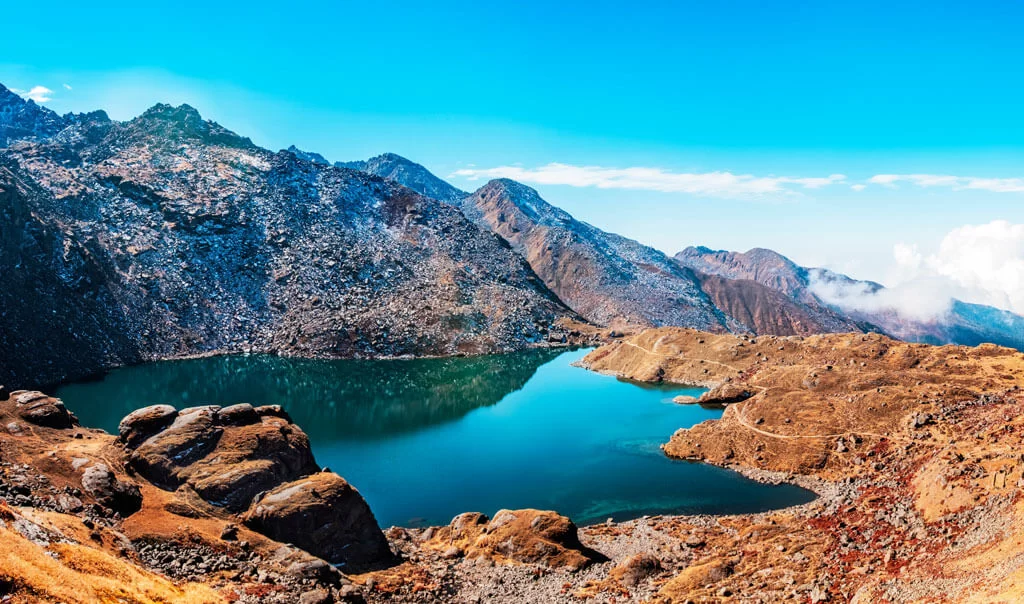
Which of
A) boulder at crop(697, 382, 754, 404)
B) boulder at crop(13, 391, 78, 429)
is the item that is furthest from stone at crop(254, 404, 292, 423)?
boulder at crop(697, 382, 754, 404)

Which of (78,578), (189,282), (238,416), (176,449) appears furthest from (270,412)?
(189,282)

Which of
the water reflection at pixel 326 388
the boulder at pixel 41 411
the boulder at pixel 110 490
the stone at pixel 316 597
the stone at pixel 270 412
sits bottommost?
the water reflection at pixel 326 388

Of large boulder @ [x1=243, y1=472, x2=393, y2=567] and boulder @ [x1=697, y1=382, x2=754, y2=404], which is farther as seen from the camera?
boulder @ [x1=697, y1=382, x2=754, y2=404]

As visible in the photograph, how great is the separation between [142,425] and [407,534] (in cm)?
2327

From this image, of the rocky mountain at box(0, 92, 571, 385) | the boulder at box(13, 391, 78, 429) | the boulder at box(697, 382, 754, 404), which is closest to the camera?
the boulder at box(13, 391, 78, 429)

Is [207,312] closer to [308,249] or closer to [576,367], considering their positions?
[308,249]

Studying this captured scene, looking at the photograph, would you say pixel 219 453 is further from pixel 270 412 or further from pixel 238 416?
pixel 270 412

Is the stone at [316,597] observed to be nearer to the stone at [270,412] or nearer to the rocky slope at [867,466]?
the rocky slope at [867,466]

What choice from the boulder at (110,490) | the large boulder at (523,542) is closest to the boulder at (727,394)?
the large boulder at (523,542)

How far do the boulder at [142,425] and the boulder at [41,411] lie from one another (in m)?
4.58

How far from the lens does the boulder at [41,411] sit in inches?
1724

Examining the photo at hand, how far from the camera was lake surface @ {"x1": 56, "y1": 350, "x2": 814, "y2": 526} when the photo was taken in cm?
6316

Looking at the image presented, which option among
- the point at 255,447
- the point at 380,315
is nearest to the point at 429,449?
the point at 255,447

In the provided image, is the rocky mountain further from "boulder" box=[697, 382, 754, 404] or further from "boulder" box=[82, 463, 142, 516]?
"boulder" box=[82, 463, 142, 516]
